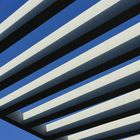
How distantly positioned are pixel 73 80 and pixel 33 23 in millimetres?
2098

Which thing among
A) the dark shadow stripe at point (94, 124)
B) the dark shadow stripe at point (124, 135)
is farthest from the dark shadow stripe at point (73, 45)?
the dark shadow stripe at point (124, 135)

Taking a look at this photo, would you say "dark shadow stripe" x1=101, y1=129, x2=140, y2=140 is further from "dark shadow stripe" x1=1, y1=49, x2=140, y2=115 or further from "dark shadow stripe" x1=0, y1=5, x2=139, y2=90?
"dark shadow stripe" x1=0, y1=5, x2=139, y2=90

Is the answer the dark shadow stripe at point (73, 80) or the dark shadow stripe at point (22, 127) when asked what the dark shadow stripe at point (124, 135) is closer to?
the dark shadow stripe at point (22, 127)

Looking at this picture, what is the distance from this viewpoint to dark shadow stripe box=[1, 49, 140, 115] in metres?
8.46

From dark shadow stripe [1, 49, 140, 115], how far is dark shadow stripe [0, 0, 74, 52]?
1.76 metres

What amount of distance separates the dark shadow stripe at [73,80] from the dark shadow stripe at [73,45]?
0.77 m

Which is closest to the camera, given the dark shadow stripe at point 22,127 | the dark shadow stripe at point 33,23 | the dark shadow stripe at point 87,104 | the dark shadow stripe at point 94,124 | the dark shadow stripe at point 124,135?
the dark shadow stripe at point 33,23

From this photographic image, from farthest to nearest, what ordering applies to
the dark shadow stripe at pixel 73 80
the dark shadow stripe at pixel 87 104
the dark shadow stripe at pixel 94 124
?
the dark shadow stripe at pixel 94 124 < the dark shadow stripe at pixel 87 104 < the dark shadow stripe at pixel 73 80

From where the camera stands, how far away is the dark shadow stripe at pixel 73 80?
8465 millimetres

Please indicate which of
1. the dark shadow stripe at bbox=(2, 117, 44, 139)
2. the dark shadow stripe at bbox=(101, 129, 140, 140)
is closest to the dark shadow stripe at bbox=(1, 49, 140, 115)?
the dark shadow stripe at bbox=(2, 117, 44, 139)

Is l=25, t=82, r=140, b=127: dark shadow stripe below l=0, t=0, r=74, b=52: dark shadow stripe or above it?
below

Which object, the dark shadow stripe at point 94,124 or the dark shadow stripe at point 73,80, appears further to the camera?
the dark shadow stripe at point 94,124

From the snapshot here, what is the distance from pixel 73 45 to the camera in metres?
8.46

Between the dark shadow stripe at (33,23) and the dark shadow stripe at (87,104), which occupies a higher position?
the dark shadow stripe at (33,23)
